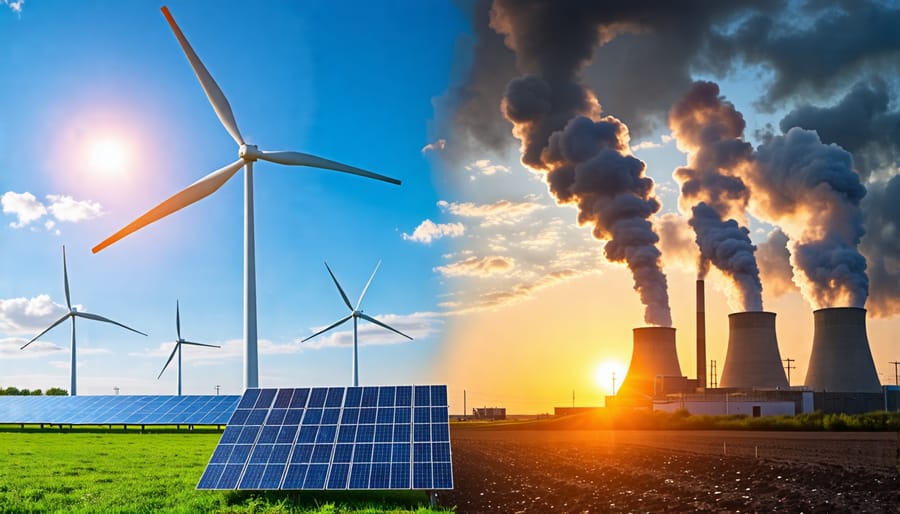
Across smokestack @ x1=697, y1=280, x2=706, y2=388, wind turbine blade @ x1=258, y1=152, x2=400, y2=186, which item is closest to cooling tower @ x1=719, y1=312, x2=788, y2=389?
smokestack @ x1=697, y1=280, x2=706, y2=388

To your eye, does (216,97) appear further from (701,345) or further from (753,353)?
(701,345)

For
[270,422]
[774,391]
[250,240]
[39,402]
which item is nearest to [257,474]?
[270,422]

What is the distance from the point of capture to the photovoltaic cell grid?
22672 millimetres

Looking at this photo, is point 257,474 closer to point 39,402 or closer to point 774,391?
point 39,402

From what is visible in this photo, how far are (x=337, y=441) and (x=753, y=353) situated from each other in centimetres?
8241

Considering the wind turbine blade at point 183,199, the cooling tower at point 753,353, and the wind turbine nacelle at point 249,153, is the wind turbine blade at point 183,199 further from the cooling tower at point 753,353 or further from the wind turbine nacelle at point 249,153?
the cooling tower at point 753,353

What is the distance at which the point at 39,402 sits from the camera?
81.2 metres

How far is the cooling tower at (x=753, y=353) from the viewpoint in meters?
94.9

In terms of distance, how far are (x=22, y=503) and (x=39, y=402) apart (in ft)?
211

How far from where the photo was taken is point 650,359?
104 m

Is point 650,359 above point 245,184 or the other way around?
the other way around

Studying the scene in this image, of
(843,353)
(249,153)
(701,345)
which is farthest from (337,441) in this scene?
(701,345)

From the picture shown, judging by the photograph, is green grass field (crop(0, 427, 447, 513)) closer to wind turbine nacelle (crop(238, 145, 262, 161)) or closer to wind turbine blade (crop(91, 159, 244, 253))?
wind turbine blade (crop(91, 159, 244, 253))

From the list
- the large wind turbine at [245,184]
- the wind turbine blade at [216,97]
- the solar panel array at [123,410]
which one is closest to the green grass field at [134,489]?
the large wind turbine at [245,184]
